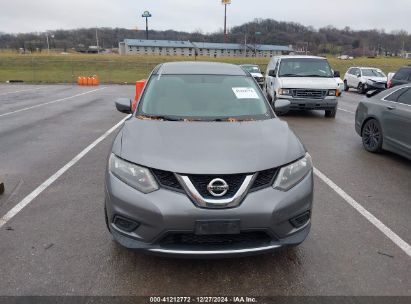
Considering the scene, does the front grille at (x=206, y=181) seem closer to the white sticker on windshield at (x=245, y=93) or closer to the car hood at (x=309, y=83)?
the white sticker on windshield at (x=245, y=93)

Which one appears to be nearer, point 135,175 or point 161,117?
point 135,175

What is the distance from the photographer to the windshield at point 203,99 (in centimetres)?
404

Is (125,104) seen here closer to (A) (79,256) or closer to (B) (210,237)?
(A) (79,256)

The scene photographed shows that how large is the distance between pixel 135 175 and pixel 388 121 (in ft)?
18.0

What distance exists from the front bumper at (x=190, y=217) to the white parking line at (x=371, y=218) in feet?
4.73

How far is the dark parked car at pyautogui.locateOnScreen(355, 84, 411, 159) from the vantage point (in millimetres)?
6312

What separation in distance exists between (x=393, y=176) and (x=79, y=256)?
4885 millimetres

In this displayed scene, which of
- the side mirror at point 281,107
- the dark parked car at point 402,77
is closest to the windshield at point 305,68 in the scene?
the dark parked car at point 402,77

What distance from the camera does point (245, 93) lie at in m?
4.47

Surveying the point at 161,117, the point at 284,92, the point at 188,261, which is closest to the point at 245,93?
the point at 161,117

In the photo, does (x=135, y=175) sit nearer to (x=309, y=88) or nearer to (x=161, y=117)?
(x=161, y=117)

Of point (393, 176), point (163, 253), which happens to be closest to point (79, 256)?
point (163, 253)

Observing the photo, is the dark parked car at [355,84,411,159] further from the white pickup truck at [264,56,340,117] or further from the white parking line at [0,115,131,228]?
the white parking line at [0,115,131,228]

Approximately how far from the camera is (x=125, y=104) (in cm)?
483
